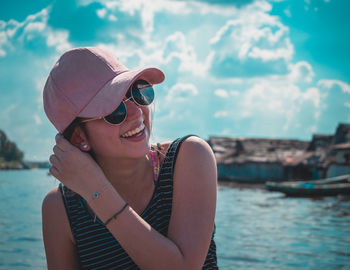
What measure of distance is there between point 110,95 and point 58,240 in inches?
29.1

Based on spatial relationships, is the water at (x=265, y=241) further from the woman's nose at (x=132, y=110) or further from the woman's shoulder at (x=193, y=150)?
the woman's nose at (x=132, y=110)

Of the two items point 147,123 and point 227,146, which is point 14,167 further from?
point 147,123


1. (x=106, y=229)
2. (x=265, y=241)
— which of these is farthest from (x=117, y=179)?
(x=265, y=241)

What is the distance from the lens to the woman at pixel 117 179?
60.9 inches

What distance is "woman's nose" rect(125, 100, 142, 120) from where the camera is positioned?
68.4 inches

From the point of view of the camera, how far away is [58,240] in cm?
183

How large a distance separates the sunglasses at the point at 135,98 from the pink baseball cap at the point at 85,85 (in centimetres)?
5

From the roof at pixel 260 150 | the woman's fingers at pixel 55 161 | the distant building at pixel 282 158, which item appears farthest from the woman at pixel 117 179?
the roof at pixel 260 150

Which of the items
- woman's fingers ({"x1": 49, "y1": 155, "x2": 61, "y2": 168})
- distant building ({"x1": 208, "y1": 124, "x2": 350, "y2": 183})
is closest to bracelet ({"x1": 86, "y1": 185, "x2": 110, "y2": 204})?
woman's fingers ({"x1": 49, "y1": 155, "x2": 61, "y2": 168})

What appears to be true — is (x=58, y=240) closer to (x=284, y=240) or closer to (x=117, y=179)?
(x=117, y=179)

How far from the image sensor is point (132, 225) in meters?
1.51

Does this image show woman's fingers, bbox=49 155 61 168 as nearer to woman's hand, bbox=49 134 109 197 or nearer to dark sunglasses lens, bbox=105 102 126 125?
woman's hand, bbox=49 134 109 197

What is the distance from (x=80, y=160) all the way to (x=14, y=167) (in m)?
155

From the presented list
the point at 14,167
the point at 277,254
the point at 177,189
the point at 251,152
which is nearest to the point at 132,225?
the point at 177,189
